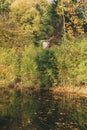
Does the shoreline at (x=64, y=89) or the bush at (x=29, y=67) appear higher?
the bush at (x=29, y=67)

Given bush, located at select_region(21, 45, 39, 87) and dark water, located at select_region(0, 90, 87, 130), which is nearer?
dark water, located at select_region(0, 90, 87, 130)

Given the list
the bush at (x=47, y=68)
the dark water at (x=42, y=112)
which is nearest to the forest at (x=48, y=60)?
the bush at (x=47, y=68)

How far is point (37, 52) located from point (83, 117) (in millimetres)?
15776

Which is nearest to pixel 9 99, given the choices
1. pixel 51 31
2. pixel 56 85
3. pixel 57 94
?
pixel 57 94

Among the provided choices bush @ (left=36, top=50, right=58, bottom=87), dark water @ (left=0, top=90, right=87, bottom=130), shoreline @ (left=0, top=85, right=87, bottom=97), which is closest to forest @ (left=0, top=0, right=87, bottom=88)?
bush @ (left=36, top=50, right=58, bottom=87)

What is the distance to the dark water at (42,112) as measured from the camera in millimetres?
18016

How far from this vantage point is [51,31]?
60.0 metres

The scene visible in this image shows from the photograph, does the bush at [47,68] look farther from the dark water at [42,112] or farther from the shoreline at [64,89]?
the dark water at [42,112]

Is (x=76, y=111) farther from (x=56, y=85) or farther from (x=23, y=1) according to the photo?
(x=23, y=1)

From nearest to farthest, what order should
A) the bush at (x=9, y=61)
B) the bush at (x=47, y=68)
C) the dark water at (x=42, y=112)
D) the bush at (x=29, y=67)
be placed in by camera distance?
the dark water at (x=42, y=112), the bush at (x=47, y=68), the bush at (x=29, y=67), the bush at (x=9, y=61)

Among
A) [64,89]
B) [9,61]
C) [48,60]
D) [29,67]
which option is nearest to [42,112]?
[64,89]

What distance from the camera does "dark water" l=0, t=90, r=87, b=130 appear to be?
18.0 m

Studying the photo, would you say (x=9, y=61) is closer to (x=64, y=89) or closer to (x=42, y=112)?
(x=64, y=89)

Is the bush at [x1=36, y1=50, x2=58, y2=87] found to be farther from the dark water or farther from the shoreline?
the dark water
